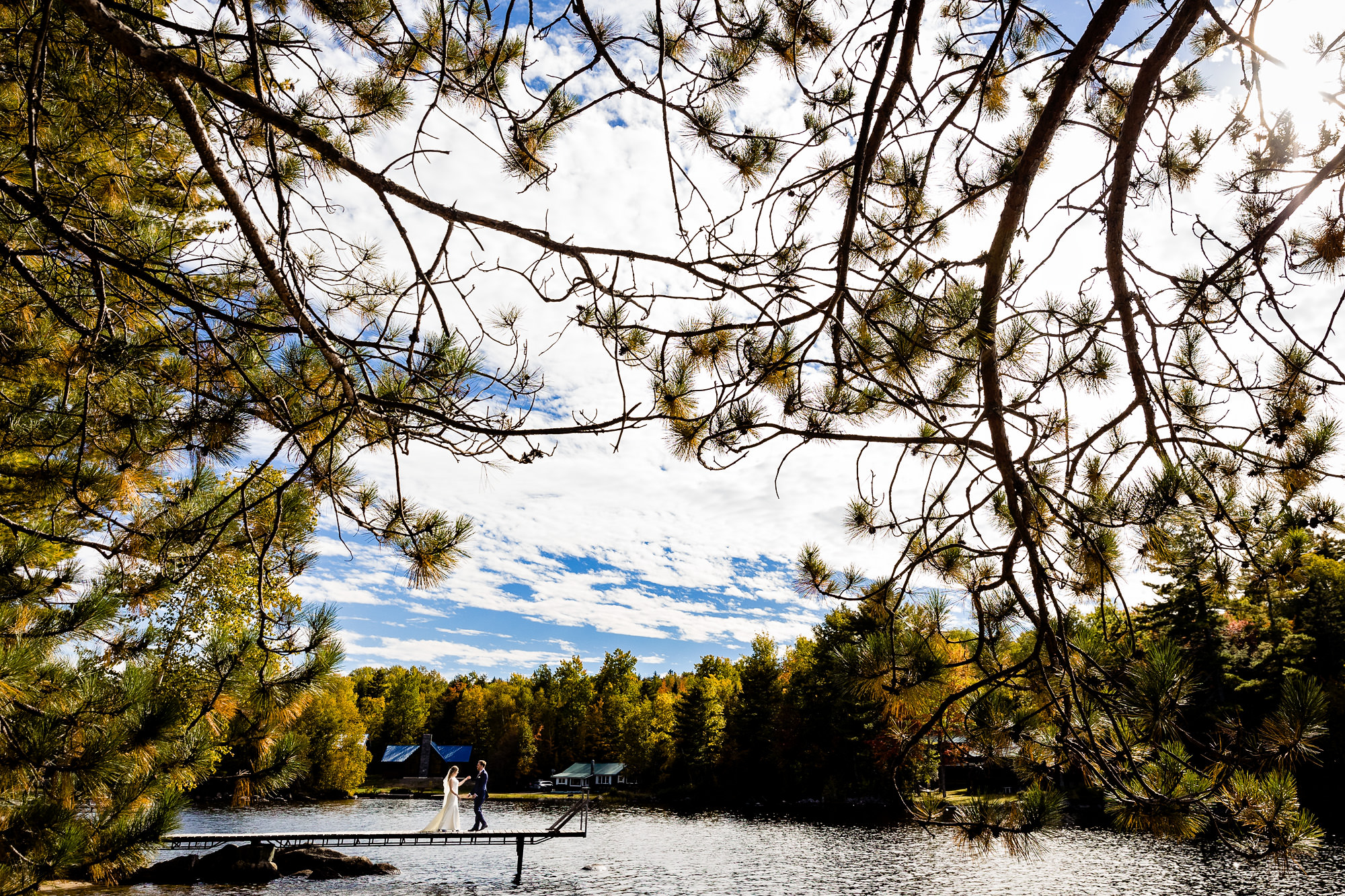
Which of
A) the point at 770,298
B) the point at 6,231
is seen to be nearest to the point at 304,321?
the point at 770,298

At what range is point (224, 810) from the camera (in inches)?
1147

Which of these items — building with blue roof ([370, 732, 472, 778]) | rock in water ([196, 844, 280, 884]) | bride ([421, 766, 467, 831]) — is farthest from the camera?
building with blue roof ([370, 732, 472, 778])

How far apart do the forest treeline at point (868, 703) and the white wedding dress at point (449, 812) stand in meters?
7.60

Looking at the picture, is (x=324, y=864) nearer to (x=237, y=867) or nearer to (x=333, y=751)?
(x=237, y=867)

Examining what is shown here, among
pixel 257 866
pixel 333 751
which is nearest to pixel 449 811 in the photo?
pixel 257 866

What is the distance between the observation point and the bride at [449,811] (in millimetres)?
14827

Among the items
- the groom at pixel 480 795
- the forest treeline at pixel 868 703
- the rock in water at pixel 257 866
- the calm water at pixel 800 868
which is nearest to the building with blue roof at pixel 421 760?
the forest treeline at pixel 868 703

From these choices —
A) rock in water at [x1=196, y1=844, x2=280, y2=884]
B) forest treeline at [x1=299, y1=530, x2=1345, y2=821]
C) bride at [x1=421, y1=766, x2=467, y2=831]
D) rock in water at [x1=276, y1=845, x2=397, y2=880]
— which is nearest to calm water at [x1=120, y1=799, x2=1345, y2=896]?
rock in water at [x1=196, y1=844, x2=280, y2=884]

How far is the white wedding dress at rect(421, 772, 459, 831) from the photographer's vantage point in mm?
14852

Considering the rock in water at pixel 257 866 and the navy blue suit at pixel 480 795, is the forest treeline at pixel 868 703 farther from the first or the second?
the rock in water at pixel 257 866

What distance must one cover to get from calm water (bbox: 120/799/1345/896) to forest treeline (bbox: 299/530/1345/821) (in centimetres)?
238

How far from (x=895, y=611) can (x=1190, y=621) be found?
3.72 feet

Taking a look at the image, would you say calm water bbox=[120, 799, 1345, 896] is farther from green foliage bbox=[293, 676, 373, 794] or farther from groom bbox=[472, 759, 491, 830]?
green foliage bbox=[293, 676, 373, 794]

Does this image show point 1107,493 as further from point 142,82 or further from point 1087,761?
point 142,82
